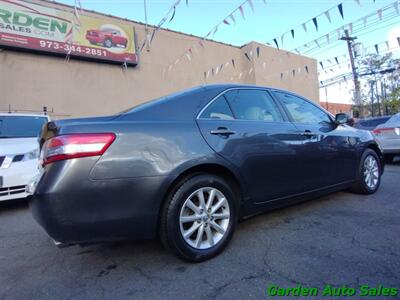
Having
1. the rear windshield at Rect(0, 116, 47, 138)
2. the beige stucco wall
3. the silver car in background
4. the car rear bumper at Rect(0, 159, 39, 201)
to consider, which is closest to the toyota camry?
the car rear bumper at Rect(0, 159, 39, 201)

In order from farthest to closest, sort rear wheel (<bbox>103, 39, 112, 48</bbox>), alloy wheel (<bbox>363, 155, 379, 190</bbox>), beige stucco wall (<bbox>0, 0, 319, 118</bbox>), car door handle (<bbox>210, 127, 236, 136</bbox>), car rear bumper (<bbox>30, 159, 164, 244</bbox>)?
rear wheel (<bbox>103, 39, 112, 48</bbox>) → beige stucco wall (<bbox>0, 0, 319, 118</bbox>) → alloy wheel (<bbox>363, 155, 379, 190</bbox>) → car door handle (<bbox>210, 127, 236, 136</bbox>) → car rear bumper (<bbox>30, 159, 164, 244</bbox>)

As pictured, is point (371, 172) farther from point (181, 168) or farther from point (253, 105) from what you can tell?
point (181, 168)

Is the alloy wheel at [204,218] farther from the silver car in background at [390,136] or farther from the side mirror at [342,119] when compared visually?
the silver car in background at [390,136]

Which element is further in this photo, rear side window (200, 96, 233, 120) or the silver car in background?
the silver car in background

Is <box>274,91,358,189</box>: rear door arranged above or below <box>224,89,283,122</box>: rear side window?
below

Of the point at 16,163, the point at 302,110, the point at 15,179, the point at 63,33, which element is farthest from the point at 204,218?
the point at 63,33

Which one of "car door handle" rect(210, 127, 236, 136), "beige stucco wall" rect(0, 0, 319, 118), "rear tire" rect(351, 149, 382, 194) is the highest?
"beige stucco wall" rect(0, 0, 319, 118)

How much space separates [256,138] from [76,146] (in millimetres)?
1614

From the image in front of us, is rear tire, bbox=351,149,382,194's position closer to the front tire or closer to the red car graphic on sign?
the front tire

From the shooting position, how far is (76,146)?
2.14 metres

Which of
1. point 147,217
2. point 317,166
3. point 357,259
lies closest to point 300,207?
point 317,166

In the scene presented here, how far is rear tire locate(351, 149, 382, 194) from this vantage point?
13.8 feet

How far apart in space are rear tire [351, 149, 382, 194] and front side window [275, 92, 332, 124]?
2.80 ft

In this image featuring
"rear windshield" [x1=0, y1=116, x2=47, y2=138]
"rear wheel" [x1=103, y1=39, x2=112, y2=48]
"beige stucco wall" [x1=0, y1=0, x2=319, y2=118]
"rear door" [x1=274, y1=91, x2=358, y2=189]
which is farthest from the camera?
"rear wheel" [x1=103, y1=39, x2=112, y2=48]
